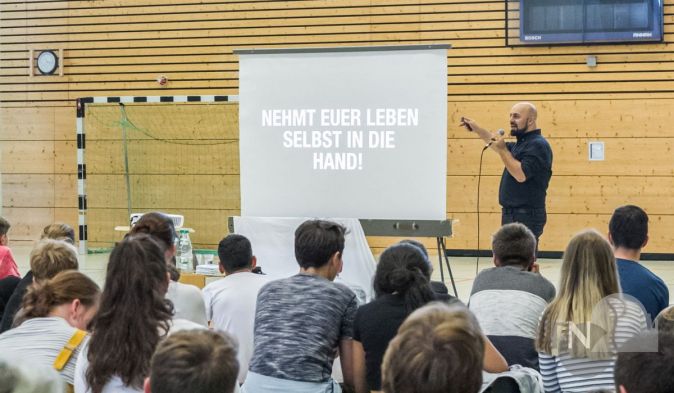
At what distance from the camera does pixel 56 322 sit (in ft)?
9.14

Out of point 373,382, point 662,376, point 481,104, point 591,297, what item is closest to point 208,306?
point 373,382

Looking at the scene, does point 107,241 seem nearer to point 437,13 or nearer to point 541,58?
point 437,13

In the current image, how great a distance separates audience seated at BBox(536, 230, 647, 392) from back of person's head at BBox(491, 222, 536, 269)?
653mm

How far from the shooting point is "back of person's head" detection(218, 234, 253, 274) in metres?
4.10

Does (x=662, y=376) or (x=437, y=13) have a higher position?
(x=437, y=13)

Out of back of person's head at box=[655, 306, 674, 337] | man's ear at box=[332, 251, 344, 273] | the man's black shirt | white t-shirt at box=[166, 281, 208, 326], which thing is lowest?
white t-shirt at box=[166, 281, 208, 326]

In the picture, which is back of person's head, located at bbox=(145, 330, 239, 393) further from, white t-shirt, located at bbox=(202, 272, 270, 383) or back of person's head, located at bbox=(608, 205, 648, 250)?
back of person's head, located at bbox=(608, 205, 648, 250)

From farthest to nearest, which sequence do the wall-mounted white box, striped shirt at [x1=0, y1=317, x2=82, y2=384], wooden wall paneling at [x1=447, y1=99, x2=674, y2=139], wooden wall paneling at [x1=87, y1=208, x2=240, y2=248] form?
1. wooden wall paneling at [x1=87, y1=208, x2=240, y2=248]
2. the wall-mounted white box
3. wooden wall paneling at [x1=447, y1=99, x2=674, y2=139]
4. striped shirt at [x1=0, y1=317, x2=82, y2=384]

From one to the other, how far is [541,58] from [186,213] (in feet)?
16.9

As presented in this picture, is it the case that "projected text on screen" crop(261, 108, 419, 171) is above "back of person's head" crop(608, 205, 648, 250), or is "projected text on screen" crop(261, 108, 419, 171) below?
above

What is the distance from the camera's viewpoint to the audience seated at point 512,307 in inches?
131

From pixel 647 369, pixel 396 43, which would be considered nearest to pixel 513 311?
pixel 647 369

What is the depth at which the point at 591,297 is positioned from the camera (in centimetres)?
297

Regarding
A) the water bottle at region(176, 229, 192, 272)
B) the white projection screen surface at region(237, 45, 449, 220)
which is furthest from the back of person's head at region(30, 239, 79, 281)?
the water bottle at region(176, 229, 192, 272)
